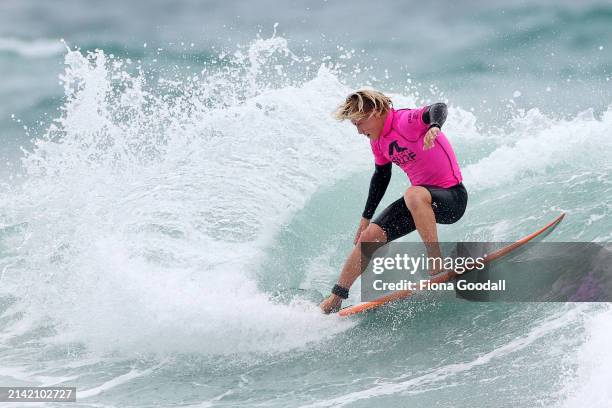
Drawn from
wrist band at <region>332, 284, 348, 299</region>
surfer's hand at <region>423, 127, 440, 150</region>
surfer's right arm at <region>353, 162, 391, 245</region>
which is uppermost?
surfer's hand at <region>423, 127, 440, 150</region>

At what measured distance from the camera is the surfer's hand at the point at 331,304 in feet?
16.8

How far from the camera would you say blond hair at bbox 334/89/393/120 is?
15.1ft

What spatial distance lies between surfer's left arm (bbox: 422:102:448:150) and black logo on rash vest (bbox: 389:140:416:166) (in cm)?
33

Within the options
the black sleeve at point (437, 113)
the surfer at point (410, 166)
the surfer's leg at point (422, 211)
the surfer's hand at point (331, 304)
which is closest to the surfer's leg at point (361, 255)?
the surfer at point (410, 166)

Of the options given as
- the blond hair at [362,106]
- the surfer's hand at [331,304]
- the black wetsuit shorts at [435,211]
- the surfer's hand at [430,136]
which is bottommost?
the surfer's hand at [331,304]

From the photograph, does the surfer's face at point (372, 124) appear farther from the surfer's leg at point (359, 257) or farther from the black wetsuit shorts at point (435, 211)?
the surfer's leg at point (359, 257)

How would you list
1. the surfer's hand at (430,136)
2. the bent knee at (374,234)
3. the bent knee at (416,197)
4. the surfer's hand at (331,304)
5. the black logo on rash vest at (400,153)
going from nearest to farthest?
the surfer's hand at (430,136) → the bent knee at (416,197) → the black logo on rash vest at (400,153) → the bent knee at (374,234) → the surfer's hand at (331,304)

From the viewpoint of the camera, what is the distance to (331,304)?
5.14 m

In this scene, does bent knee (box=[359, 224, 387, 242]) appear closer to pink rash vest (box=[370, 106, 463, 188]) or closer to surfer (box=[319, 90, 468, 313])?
surfer (box=[319, 90, 468, 313])

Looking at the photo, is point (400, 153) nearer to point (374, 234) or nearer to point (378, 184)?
point (378, 184)

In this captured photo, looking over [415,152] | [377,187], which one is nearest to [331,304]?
[377,187]

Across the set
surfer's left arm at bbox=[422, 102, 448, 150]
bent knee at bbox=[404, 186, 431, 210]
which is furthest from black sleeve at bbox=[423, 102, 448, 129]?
bent knee at bbox=[404, 186, 431, 210]

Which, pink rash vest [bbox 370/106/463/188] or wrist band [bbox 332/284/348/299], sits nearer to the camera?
pink rash vest [bbox 370/106/463/188]

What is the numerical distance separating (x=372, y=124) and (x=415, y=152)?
0.38 metres
